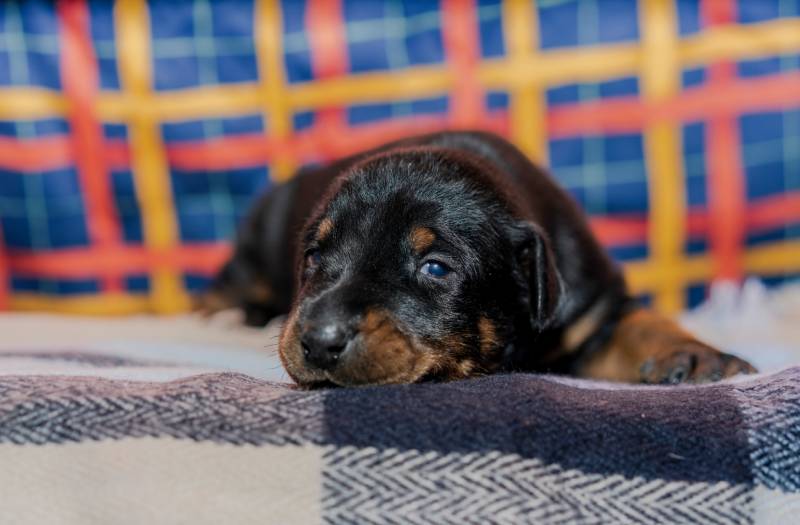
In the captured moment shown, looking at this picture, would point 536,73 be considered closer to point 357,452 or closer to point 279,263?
point 279,263

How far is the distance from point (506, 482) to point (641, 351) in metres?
1.17

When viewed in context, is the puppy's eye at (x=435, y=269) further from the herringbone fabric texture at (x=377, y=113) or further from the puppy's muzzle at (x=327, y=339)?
the herringbone fabric texture at (x=377, y=113)

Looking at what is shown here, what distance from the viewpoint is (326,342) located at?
6.75ft

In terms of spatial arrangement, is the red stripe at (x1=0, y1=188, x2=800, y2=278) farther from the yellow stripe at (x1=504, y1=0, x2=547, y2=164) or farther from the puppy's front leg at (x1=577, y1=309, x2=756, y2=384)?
the puppy's front leg at (x1=577, y1=309, x2=756, y2=384)

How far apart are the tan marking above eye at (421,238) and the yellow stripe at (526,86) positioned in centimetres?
194

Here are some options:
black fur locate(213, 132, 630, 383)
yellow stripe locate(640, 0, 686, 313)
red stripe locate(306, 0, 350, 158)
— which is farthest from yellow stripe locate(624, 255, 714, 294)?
red stripe locate(306, 0, 350, 158)

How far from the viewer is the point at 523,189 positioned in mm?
3012

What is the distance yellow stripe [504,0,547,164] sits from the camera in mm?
4215

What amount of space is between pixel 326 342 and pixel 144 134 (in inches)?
106

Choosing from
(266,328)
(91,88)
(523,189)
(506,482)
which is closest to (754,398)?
(506,482)

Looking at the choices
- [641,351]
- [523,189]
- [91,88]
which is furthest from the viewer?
[91,88]

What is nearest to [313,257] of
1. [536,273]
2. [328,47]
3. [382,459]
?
[536,273]

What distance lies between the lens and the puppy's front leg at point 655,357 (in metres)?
2.50

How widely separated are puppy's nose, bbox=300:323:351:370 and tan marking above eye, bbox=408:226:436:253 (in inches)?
14.8
